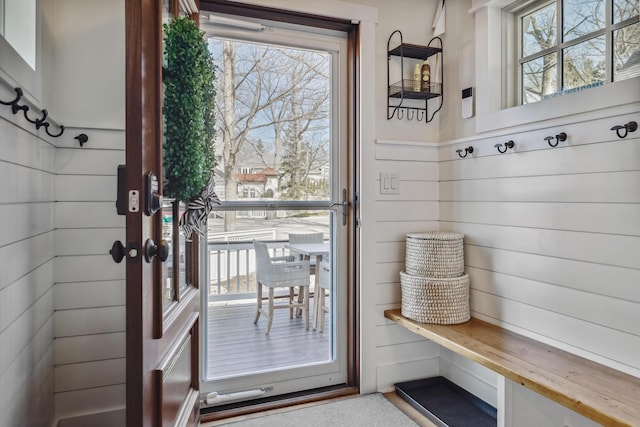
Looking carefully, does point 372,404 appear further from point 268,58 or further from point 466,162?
point 268,58

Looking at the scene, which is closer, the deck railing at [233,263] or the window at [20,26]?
the window at [20,26]

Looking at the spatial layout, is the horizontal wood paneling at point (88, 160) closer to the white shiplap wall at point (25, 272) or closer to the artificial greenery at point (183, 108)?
the white shiplap wall at point (25, 272)

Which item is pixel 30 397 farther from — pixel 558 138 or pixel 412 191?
pixel 558 138

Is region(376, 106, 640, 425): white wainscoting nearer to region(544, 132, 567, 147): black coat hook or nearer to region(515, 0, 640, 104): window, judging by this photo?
region(544, 132, 567, 147): black coat hook

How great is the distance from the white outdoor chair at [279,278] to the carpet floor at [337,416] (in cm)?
44

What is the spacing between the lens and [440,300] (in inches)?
82.7

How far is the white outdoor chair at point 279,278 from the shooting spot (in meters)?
2.28

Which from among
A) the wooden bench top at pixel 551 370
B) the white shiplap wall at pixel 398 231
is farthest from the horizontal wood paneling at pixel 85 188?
the wooden bench top at pixel 551 370

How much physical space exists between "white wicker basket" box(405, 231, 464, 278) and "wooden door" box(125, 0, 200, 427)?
1268 mm

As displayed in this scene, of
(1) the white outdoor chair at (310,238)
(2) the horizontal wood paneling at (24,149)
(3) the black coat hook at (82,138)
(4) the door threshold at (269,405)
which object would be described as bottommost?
(4) the door threshold at (269,405)

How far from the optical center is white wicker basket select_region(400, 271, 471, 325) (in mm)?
2100

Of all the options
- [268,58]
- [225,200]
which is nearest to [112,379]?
[225,200]

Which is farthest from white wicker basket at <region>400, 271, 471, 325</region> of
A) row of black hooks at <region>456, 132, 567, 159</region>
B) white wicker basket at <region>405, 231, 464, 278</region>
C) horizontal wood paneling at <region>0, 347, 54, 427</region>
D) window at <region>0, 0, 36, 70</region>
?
window at <region>0, 0, 36, 70</region>

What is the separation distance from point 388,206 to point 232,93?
1.06 m
